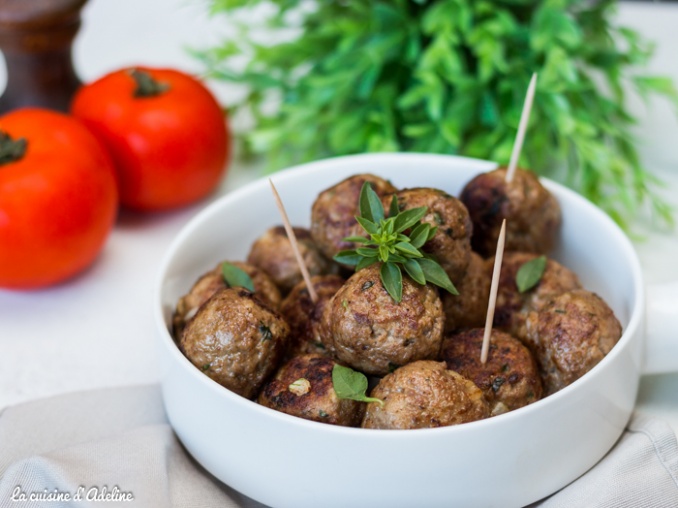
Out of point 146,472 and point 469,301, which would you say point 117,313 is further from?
point 469,301

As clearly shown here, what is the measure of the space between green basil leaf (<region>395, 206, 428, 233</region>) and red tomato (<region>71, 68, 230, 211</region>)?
3.21 feet

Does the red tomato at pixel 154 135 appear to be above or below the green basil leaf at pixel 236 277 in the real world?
below

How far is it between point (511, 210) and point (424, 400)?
1.80 ft

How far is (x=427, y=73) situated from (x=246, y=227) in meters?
0.65

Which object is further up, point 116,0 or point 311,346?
point 311,346

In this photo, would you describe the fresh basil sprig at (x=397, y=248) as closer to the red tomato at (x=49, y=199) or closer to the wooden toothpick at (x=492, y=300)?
the wooden toothpick at (x=492, y=300)

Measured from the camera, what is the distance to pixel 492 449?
115 cm

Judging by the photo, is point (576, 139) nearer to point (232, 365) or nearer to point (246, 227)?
point (246, 227)

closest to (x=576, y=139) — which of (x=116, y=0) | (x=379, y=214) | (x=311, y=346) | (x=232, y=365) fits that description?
(x=379, y=214)

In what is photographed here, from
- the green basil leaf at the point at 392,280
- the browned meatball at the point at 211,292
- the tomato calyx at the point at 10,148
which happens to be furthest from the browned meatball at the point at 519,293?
the tomato calyx at the point at 10,148

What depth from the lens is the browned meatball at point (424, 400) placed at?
118cm

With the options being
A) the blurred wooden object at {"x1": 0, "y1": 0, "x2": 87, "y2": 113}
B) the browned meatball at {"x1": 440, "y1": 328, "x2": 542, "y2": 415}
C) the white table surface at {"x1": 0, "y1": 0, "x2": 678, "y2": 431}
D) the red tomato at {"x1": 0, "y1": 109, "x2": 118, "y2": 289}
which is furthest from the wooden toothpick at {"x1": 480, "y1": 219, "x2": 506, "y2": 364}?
the blurred wooden object at {"x1": 0, "y1": 0, "x2": 87, "y2": 113}

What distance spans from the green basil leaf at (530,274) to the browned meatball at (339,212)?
0.29m

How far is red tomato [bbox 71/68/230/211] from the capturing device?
2113 mm
